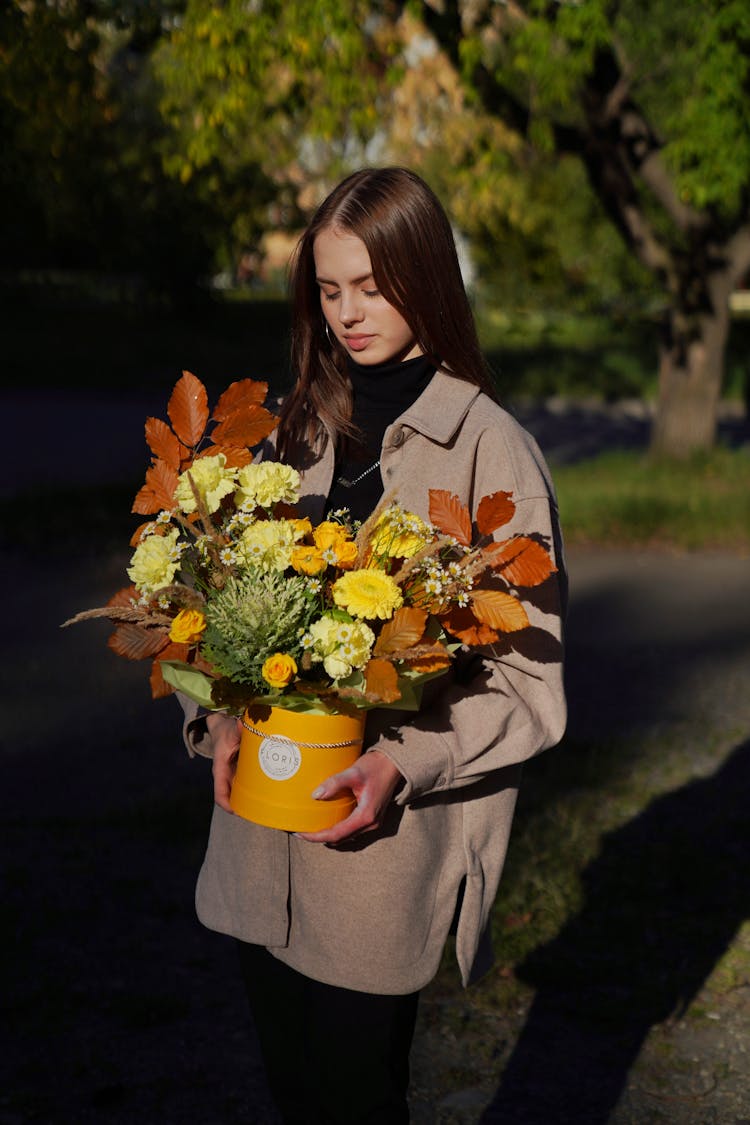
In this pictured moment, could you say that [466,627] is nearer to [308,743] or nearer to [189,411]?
[308,743]

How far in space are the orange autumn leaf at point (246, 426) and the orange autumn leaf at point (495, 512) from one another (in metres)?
0.38

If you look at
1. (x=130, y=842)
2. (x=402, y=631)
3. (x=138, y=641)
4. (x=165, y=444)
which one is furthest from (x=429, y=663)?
(x=130, y=842)

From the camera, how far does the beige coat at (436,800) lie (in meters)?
2.24

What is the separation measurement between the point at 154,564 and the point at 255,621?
0.20m

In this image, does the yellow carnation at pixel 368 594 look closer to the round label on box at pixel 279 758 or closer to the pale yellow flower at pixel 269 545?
the pale yellow flower at pixel 269 545

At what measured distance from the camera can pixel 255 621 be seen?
6.44ft

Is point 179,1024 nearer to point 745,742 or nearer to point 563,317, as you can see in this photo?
point 745,742

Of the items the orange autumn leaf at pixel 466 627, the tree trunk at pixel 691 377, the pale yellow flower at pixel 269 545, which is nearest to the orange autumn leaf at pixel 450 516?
the orange autumn leaf at pixel 466 627

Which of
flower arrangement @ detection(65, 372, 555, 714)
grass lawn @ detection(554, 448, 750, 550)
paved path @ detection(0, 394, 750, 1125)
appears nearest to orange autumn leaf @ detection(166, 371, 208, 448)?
flower arrangement @ detection(65, 372, 555, 714)

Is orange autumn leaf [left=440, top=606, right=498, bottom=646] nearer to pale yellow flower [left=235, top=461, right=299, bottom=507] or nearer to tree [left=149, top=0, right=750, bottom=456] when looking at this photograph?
pale yellow flower [left=235, top=461, right=299, bottom=507]

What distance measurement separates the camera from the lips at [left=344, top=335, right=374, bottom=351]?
7.76ft

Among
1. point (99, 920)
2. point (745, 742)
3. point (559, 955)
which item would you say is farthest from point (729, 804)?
point (99, 920)

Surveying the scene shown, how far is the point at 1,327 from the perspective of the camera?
28.3m

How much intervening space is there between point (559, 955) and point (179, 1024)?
1149 mm
